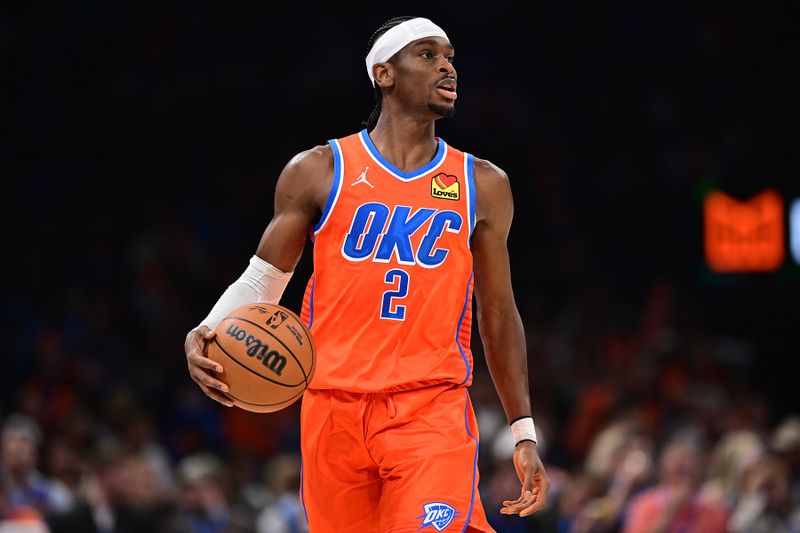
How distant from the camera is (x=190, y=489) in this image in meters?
9.44

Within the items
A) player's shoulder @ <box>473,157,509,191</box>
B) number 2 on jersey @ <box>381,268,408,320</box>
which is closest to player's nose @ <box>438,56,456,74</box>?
player's shoulder @ <box>473,157,509,191</box>

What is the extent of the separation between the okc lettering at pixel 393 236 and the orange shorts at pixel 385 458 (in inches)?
18.0

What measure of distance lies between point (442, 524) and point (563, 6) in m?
11.6

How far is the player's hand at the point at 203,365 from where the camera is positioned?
13.5 feet

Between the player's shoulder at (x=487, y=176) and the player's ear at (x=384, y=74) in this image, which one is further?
the player's ear at (x=384, y=74)

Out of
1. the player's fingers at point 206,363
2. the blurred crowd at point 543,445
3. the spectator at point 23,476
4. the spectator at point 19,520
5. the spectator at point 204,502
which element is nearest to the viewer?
the player's fingers at point 206,363

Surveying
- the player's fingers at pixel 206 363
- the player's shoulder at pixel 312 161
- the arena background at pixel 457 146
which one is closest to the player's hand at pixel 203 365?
the player's fingers at pixel 206 363

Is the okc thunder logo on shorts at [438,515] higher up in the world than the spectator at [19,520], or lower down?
higher up

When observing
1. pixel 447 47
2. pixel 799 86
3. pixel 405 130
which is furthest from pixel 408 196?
pixel 799 86

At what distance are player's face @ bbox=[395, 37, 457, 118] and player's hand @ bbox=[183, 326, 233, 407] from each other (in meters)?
1.14

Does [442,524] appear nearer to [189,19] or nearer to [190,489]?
[190,489]

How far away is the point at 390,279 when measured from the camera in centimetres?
438

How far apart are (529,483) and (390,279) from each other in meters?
0.83

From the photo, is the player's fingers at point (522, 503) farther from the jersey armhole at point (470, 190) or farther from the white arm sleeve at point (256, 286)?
the white arm sleeve at point (256, 286)
